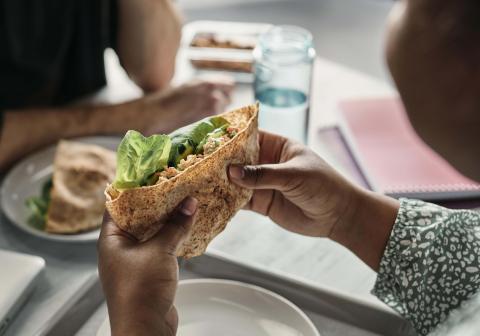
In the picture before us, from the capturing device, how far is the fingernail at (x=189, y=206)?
987 mm

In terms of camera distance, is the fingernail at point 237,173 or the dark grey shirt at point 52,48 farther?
the dark grey shirt at point 52,48

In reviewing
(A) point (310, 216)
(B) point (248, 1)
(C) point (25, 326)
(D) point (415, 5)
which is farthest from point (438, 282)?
(B) point (248, 1)

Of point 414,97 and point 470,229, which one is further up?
point 414,97

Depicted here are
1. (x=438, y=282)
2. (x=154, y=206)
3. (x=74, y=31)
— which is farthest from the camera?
(x=74, y=31)

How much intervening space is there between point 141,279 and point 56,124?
0.81 meters

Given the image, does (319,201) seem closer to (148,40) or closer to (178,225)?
(178,225)

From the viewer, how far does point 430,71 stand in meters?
0.70

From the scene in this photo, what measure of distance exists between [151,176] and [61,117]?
27.5 inches

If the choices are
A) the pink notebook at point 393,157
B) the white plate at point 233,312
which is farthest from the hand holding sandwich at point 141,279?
the pink notebook at point 393,157

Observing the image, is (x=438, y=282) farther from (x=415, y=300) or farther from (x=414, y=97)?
(x=414, y=97)

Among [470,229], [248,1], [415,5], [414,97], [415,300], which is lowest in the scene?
[248,1]

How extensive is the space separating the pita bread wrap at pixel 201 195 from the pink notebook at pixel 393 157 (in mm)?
416

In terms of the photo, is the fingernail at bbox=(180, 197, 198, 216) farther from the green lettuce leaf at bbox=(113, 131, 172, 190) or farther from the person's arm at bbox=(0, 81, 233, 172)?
the person's arm at bbox=(0, 81, 233, 172)

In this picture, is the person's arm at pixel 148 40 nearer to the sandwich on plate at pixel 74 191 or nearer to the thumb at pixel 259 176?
the sandwich on plate at pixel 74 191
